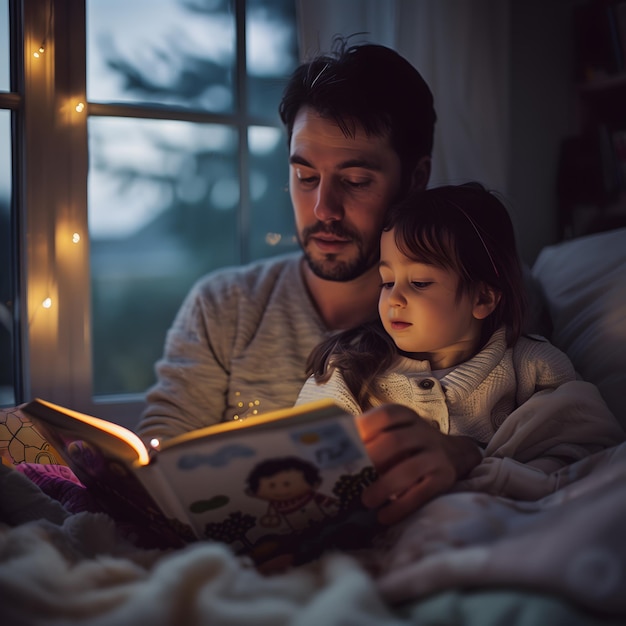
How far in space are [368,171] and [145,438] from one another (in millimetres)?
655

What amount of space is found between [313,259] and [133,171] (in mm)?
663

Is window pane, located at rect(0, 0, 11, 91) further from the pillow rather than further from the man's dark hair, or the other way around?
the pillow

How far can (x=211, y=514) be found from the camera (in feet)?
2.57

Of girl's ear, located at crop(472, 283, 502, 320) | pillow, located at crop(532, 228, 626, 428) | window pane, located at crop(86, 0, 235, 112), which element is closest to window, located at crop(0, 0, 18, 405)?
window pane, located at crop(86, 0, 235, 112)

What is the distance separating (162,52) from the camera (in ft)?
5.68

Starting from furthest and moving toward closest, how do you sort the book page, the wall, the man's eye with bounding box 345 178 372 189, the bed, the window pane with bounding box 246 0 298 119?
1. the wall
2. the window pane with bounding box 246 0 298 119
3. the man's eye with bounding box 345 178 372 189
4. the book page
5. the bed

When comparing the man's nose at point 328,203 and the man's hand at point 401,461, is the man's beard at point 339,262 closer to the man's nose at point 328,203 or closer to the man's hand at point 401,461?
the man's nose at point 328,203

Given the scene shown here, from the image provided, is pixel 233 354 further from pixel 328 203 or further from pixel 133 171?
pixel 133 171

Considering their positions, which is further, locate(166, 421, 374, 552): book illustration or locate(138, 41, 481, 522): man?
locate(138, 41, 481, 522): man

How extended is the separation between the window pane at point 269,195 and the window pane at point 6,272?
2.02 ft

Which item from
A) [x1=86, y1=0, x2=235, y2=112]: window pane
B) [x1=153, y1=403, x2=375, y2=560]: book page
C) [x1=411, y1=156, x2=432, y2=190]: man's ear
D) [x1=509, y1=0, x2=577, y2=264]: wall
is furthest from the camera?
[x1=509, y1=0, x2=577, y2=264]: wall

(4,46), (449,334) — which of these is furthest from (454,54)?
(4,46)

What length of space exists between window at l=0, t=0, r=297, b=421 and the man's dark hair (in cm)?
50

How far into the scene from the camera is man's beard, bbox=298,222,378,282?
1286mm
